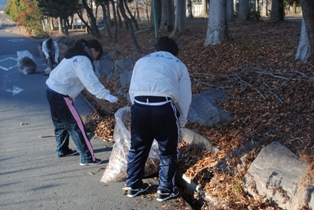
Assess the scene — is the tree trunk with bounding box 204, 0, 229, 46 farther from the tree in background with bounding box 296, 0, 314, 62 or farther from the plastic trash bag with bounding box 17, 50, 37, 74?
the plastic trash bag with bounding box 17, 50, 37, 74

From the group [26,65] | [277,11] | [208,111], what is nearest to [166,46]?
[208,111]

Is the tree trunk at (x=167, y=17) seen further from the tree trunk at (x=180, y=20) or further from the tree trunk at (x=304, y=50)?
the tree trunk at (x=304, y=50)

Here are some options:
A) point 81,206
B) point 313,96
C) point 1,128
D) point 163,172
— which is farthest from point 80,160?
point 313,96

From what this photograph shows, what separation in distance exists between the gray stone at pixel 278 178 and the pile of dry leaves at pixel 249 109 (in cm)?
10

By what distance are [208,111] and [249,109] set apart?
65 centimetres

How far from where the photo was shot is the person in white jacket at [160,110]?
13.3 feet

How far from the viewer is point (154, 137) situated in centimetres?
427

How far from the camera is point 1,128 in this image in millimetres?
7605

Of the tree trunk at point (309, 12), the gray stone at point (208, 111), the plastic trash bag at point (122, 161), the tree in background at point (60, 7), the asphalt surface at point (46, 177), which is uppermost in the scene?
the tree in background at point (60, 7)

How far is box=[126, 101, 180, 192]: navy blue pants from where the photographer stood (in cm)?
407

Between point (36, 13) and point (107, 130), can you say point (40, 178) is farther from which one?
point (36, 13)

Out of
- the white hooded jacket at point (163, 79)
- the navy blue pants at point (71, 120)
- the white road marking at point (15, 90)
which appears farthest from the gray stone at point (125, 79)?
the white hooded jacket at point (163, 79)

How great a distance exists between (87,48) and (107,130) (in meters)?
2.04

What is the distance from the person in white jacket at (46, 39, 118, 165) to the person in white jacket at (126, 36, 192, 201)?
886mm
